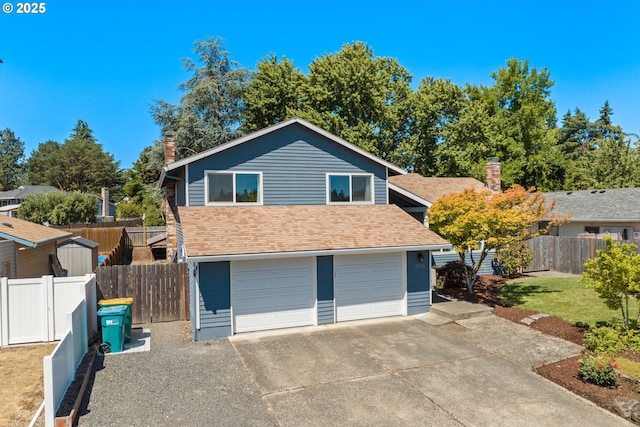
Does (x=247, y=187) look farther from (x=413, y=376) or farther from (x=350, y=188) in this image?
(x=413, y=376)

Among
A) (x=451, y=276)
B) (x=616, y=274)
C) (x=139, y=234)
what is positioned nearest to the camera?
(x=616, y=274)

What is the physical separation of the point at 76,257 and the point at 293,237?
49.9ft

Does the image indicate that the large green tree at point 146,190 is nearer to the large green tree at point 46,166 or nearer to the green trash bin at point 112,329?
the large green tree at point 46,166

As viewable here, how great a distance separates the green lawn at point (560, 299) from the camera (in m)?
12.5

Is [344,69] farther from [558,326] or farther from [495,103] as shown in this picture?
[558,326]

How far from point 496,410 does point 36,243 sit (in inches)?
521

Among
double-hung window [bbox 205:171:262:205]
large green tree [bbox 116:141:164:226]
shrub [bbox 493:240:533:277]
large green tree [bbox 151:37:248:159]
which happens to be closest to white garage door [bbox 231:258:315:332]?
double-hung window [bbox 205:171:262:205]

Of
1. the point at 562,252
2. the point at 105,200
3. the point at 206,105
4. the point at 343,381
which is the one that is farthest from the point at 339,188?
the point at 105,200

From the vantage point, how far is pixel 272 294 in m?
11.4

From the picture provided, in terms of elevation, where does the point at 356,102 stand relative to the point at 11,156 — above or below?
below

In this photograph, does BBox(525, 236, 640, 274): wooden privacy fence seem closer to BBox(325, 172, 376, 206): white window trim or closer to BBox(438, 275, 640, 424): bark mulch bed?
BBox(438, 275, 640, 424): bark mulch bed

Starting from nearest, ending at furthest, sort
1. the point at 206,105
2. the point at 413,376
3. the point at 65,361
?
the point at 65,361, the point at 413,376, the point at 206,105

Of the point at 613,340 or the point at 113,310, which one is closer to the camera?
the point at 613,340

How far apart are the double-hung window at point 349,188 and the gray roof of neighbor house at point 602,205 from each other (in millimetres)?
14176
